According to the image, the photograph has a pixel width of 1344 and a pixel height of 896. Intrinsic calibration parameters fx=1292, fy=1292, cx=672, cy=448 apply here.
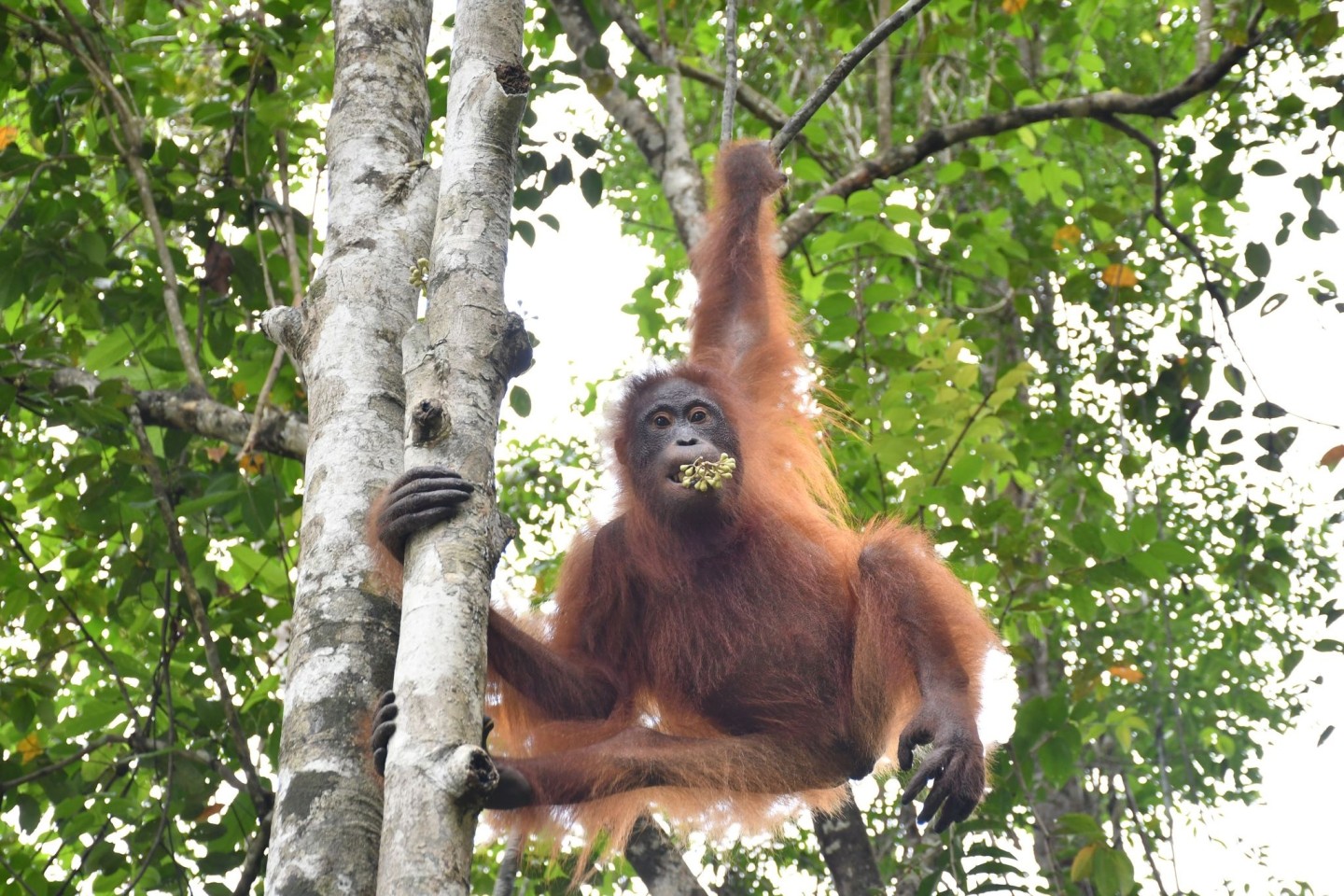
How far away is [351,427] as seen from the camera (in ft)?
10.6

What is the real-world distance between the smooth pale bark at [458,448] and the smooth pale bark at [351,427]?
1.08 ft

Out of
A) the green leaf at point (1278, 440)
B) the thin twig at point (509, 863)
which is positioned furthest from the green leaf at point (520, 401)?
the green leaf at point (1278, 440)

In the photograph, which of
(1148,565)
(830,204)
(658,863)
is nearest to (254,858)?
(658,863)

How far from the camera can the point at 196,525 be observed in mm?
5543

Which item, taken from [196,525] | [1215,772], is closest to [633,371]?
[196,525]

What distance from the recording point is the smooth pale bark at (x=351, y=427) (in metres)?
2.66

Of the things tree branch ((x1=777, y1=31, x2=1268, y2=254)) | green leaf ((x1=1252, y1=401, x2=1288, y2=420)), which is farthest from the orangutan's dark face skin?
green leaf ((x1=1252, y1=401, x2=1288, y2=420))

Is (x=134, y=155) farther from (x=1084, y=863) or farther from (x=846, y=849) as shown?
(x=1084, y=863)

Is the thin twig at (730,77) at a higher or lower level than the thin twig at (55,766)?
higher

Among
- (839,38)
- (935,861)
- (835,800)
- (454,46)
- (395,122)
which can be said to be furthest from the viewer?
(839,38)

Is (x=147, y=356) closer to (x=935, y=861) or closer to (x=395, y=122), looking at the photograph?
(x=395, y=122)

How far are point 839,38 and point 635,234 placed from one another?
175 inches

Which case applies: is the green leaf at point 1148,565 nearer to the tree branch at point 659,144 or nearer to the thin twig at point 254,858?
the tree branch at point 659,144

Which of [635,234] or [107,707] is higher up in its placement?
[635,234]
